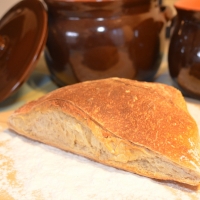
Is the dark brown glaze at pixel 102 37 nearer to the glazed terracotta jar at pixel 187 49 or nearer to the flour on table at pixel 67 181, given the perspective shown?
the glazed terracotta jar at pixel 187 49

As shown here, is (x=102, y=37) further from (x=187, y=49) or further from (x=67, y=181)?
(x=67, y=181)

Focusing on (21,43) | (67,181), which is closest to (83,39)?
(21,43)

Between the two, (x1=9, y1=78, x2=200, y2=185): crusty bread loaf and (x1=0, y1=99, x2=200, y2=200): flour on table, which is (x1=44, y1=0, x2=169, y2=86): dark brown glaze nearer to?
(x1=9, y1=78, x2=200, y2=185): crusty bread loaf

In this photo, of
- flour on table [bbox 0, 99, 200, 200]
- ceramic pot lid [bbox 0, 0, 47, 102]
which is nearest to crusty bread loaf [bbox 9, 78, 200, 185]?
flour on table [bbox 0, 99, 200, 200]

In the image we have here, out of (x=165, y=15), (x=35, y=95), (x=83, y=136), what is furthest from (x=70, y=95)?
(x=165, y=15)

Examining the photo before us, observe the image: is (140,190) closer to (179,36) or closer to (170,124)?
(170,124)

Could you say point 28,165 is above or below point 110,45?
below

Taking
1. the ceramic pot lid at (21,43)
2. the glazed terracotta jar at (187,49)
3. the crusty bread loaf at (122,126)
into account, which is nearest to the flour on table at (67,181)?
the crusty bread loaf at (122,126)
